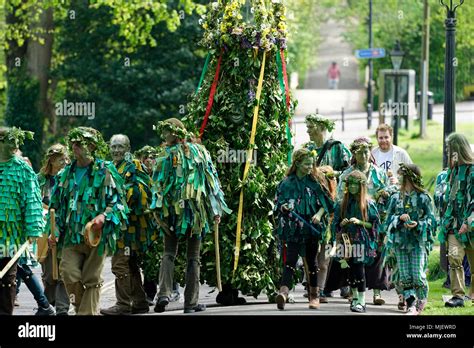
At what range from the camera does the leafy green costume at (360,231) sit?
15.0 meters

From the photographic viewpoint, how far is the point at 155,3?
31.4 meters

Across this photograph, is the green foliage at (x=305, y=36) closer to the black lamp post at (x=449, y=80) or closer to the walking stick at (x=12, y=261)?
the black lamp post at (x=449, y=80)

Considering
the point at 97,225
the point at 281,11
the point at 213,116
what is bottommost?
the point at 97,225

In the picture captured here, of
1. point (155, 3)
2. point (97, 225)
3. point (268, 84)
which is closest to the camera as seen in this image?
point (97, 225)

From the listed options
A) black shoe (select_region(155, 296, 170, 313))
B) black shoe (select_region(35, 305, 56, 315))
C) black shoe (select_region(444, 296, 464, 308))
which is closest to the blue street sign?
black shoe (select_region(444, 296, 464, 308))

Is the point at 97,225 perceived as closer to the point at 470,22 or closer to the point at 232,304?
the point at 232,304

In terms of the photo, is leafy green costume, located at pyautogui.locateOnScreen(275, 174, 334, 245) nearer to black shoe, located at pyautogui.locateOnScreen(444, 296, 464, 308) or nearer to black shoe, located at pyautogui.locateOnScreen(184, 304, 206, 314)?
black shoe, located at pyautogui.locateOnScreen(184, 304, 206, 314)

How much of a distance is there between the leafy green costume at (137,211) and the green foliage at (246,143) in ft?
3.04

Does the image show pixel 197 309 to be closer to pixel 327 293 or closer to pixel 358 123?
pixel 327 293

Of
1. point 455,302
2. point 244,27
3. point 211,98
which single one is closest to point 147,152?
point 211,98

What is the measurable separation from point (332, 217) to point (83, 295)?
3188mm

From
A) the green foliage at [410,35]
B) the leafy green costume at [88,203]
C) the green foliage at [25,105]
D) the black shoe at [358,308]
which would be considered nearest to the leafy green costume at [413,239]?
the black shoe at [358,308]

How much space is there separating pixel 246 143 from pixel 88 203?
8.27 feet
